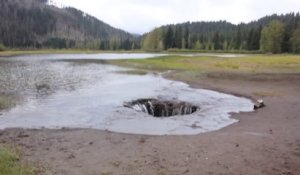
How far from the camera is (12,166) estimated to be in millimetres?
12781

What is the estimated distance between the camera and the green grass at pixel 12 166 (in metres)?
12.0

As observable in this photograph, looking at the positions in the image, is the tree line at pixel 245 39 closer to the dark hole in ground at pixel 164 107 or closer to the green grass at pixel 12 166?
the dark hole in ground at pixel 164 107

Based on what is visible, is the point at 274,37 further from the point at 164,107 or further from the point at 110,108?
the point at 110,108

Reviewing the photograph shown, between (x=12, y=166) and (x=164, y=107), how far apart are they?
19.2m

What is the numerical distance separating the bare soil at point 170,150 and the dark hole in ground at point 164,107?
6.02 meters

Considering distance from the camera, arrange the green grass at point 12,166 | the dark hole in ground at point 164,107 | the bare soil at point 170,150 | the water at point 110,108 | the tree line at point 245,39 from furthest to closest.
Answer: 1. the tree line at point 245,39
2. the dark hole in ground at point 164,107
3. the water at point 110,108
4. the bare soil at point 170,150
5. the green grass at point 12,166

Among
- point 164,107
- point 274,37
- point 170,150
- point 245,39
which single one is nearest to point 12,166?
point 170,150

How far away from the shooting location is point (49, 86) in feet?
142

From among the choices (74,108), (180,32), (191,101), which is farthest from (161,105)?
(180,32)

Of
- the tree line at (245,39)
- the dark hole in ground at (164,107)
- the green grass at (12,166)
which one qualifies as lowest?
the dark hole in ground at (164,107)

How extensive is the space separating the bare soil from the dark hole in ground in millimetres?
6020

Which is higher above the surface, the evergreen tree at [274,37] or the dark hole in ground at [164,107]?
the evergreen tree at [274,37]

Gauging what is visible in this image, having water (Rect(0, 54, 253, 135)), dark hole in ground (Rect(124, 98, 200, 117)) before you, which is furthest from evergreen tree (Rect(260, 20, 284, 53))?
dark hole in ground (Rect(124, 98, 200, 117))

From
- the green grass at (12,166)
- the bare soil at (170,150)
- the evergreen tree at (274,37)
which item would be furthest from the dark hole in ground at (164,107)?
the evergreen tree at (274,37)
